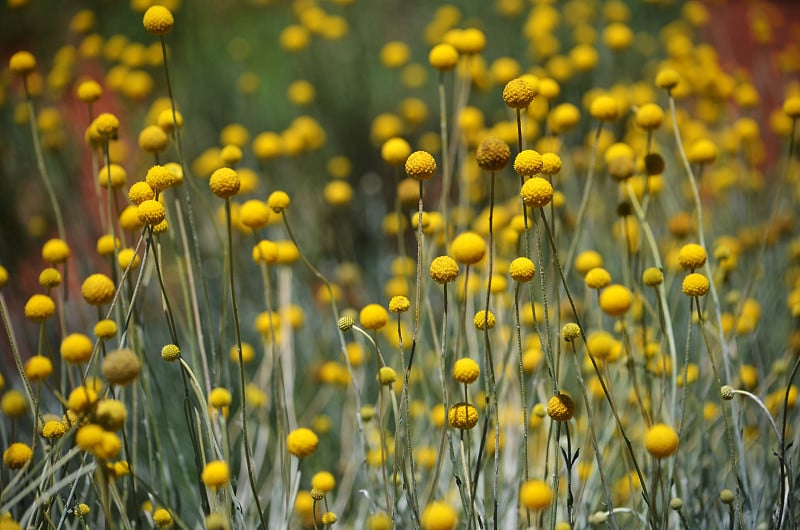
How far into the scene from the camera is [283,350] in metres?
1.94

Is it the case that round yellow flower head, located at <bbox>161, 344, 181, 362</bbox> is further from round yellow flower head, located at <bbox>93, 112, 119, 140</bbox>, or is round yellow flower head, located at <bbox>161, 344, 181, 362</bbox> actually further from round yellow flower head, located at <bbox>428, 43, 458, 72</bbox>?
round yellow flower head, located at <bbox>428, 43, 458, 72</bbox>

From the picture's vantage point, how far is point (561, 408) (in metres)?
1.16

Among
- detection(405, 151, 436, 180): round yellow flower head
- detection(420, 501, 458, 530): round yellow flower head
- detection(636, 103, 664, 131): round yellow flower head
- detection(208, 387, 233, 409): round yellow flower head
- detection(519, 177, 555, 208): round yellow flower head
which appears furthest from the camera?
detection(636, 103, 664, 131): round yellow flower head

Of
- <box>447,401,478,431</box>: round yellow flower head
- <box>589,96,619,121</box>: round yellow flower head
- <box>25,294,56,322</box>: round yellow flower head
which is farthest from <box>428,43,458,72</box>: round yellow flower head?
<box>25,294,56,322</box>: round yellow flower head

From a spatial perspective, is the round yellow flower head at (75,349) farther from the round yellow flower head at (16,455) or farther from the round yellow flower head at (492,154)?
the round yellow flower head at (492,154)

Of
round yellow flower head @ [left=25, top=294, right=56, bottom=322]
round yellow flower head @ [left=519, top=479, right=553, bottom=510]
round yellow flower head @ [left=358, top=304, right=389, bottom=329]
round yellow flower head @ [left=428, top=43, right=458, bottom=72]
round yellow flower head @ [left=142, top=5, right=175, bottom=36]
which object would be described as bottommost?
round yellow flower head @ [left=519, top=479, right=553, bottom=510]

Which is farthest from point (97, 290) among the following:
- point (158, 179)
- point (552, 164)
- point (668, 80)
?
point (668, 80)

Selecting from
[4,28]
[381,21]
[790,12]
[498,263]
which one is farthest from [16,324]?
[790,12]

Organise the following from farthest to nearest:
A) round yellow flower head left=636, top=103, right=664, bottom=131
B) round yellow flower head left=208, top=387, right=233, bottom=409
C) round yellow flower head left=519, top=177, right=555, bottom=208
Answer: round yellow flower head left=636, top=103, right=664, bottom=131, round yellow flower head left=208, top=387, right=233, bottom=409, round yellow flower head left=519, top=177, right=555, bottom=208

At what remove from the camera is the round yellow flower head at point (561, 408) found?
3.81ft

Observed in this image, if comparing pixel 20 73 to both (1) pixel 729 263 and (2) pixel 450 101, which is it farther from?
(2) pixel 450 101

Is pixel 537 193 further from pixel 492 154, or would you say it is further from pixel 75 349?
pixel 75 349

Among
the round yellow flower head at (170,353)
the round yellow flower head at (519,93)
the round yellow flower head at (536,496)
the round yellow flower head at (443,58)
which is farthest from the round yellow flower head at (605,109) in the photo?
the round yellow flower head at (170,353)

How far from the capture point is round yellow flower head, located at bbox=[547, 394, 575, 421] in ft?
3.81
